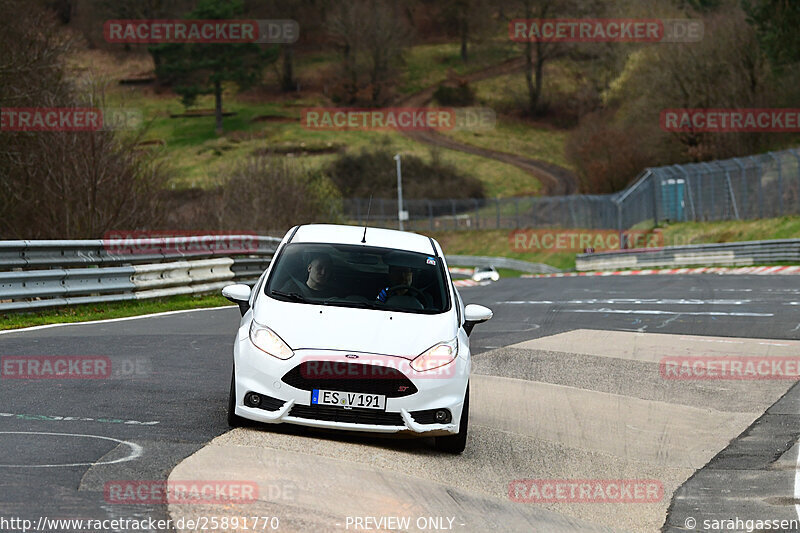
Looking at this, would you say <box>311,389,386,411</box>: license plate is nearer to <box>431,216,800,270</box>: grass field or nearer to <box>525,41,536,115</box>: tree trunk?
<box>431,216,800,270</box>: grass field

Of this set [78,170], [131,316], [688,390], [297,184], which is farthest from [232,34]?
[688,390]

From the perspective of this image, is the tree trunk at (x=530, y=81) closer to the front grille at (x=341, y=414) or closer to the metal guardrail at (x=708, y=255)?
the metal guardrail at (x=708, y=255)

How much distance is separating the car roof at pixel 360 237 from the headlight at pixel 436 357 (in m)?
1.52

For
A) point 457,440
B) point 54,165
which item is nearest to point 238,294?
point 457,440

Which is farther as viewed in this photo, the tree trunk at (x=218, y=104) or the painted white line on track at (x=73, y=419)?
the tree trunk at (x=218, y=104)

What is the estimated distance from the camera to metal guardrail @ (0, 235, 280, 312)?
15922mm

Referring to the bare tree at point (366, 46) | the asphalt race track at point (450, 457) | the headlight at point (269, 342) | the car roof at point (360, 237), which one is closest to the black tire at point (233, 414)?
the asphalt race track at point (450, 457)

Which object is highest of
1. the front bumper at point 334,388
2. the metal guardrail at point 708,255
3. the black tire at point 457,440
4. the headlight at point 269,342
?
the headlight at point 269,342

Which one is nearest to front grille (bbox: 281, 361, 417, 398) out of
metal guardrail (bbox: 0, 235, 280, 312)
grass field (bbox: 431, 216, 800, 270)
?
metal guardrail (bbox: 0, 235, 280, 312)

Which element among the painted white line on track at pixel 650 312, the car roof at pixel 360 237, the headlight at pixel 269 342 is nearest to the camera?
the headlight at pixel 269 342

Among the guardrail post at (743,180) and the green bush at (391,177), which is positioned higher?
the guardrail post at (743,180)

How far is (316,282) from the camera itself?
29.3 feet

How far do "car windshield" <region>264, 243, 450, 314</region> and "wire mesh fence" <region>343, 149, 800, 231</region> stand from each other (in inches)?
518

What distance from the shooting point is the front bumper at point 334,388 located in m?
7.75
